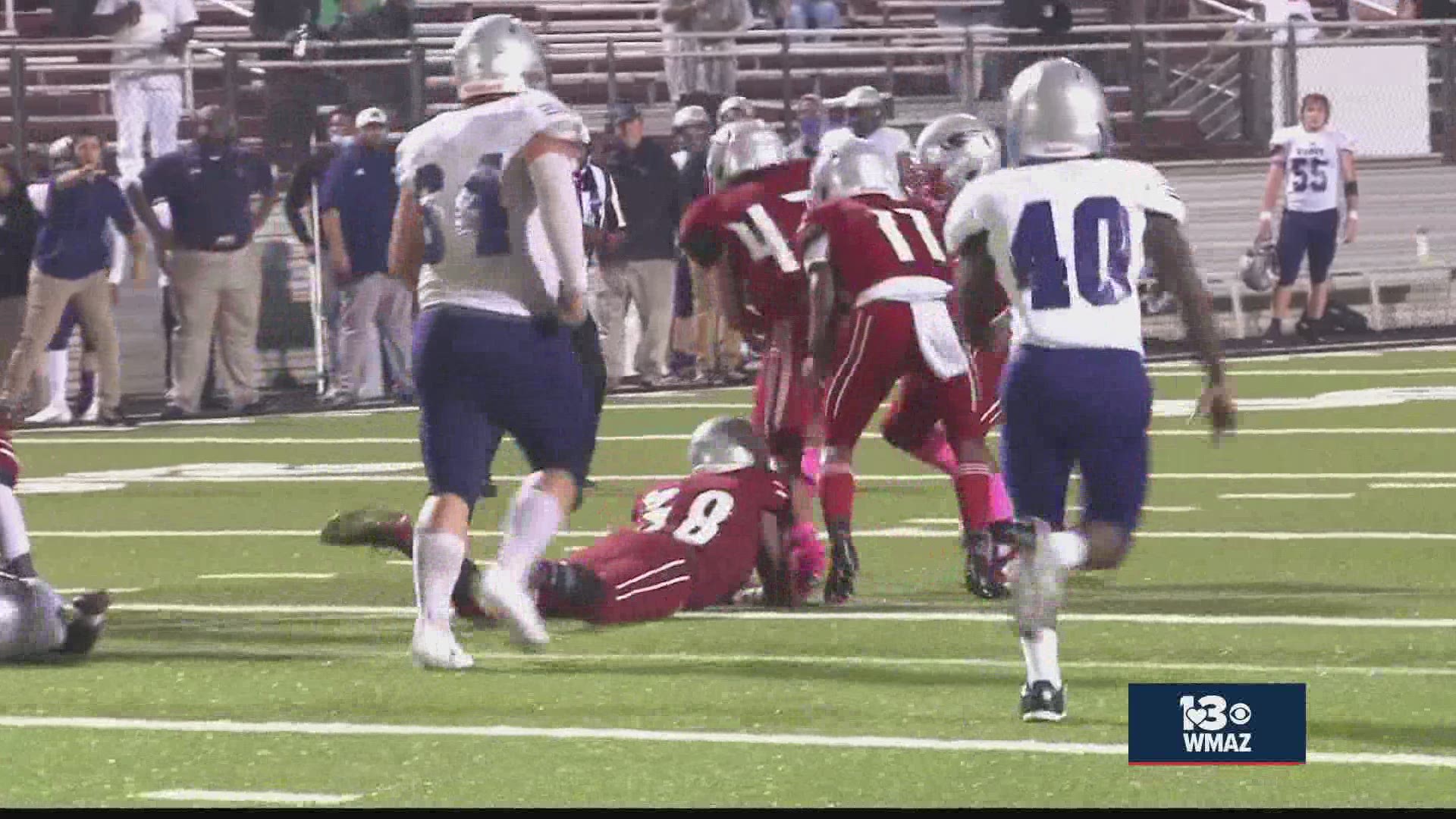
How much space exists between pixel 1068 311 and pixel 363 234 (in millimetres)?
11709

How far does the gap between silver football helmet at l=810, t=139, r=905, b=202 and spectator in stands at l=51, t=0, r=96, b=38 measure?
12413 mm

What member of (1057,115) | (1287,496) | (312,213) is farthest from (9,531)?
(312,213)

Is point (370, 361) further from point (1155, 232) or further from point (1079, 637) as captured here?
point (1155, 232)

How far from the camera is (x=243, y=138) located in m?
19.6

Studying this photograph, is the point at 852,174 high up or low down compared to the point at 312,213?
up

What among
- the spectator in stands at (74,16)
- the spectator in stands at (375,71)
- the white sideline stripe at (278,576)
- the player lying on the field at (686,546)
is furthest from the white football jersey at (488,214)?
the spectator in stands at (74,16)

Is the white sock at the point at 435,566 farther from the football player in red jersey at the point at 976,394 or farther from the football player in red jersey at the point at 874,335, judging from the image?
the football player in red jersey at the point at 874,335

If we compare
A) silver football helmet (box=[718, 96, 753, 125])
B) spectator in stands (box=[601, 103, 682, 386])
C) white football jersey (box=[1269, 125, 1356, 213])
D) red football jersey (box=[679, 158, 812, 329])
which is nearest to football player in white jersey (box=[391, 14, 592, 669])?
red football jersey (box=[679, 158, 812, 329])

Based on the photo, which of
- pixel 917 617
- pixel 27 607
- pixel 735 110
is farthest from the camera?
pixel 735 110

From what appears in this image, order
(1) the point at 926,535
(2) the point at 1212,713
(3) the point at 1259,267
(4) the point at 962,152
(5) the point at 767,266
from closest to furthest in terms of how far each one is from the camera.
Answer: (2) the point at 1212,713 < (5) the point at 767,266 < (4) the point at 962,152 < (1) the point at 926,535 < (3) the point at 1259,267

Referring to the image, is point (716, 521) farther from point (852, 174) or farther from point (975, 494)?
point (852, 174)

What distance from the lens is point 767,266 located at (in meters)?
10.4

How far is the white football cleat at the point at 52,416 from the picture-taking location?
18469 millimetres

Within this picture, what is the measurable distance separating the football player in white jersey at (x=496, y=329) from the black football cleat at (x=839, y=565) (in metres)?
1.48
